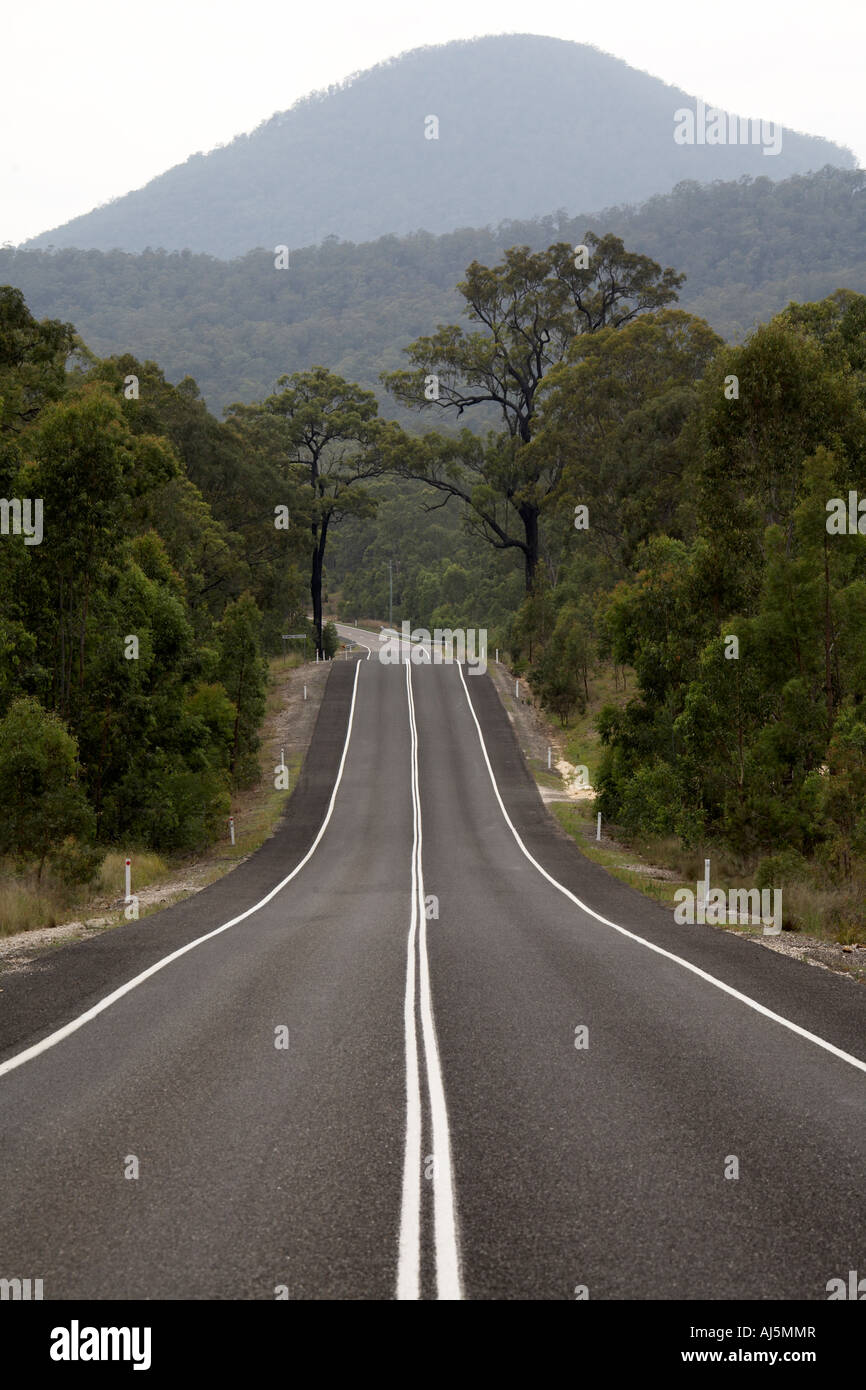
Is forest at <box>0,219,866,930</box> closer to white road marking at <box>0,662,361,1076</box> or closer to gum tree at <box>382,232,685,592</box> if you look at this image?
white road marking at <box>0,662,361,1076</box>

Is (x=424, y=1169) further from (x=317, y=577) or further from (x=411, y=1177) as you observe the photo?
(x=317, y=577)

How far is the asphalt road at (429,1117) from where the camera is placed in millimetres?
4984

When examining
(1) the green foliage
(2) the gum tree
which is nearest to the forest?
(1) the green foliage

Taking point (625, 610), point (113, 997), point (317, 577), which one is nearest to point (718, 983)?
point (113, 997)

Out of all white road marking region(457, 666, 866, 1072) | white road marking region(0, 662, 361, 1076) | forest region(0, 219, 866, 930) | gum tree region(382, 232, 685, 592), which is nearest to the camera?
white road marking region(0, 662, 361, 1076)

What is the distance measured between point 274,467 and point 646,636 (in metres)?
35.7

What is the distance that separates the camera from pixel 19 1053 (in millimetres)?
8391

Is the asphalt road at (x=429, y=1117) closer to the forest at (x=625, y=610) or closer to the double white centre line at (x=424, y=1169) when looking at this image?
the double white centre line at (x=424, y=1169)

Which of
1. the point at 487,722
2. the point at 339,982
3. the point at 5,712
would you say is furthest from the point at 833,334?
the point at 339,982

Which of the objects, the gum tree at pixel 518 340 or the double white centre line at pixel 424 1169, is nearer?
the double white centre line at pixel 424 1169

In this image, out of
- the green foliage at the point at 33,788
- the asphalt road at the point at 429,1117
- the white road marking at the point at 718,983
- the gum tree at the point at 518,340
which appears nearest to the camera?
the asphalt road at the point at 429,1117

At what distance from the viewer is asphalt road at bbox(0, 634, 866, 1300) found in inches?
196

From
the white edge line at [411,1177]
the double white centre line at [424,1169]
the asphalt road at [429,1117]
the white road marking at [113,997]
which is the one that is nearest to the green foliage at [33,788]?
the white road marking at [113,997]

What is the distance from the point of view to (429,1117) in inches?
273
